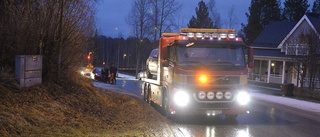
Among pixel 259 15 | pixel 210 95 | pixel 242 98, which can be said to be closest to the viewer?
pixel 210 95

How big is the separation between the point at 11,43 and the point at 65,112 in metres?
3.31

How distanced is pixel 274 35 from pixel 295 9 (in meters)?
23.8

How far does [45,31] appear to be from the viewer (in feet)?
45.3

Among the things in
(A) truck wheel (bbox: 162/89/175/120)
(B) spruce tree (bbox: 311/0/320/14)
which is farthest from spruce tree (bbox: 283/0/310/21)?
(A) truck wheel (bbox: 162/89/175/120)

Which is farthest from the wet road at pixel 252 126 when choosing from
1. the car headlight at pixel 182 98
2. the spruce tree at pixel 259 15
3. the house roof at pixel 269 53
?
the spruce tree at pixel 259 15

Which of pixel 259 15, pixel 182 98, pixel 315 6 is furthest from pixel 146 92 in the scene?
pixel 315 6

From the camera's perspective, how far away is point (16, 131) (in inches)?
322

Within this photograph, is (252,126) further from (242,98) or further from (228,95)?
(228,95)

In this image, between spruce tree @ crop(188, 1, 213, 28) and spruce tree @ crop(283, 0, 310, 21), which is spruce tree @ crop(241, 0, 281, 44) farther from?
spruce tree @ crop(188, 1, 213, 28)

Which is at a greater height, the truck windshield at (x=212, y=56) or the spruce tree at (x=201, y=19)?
the spruce tree at (x=201, y=19)

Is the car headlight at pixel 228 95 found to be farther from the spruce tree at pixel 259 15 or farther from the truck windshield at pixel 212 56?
the spruce tree at pixel 259 15

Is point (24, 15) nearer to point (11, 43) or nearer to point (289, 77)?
point (11, 43)

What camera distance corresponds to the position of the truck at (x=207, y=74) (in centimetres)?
1265

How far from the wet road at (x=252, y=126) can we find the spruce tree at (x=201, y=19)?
126ft
